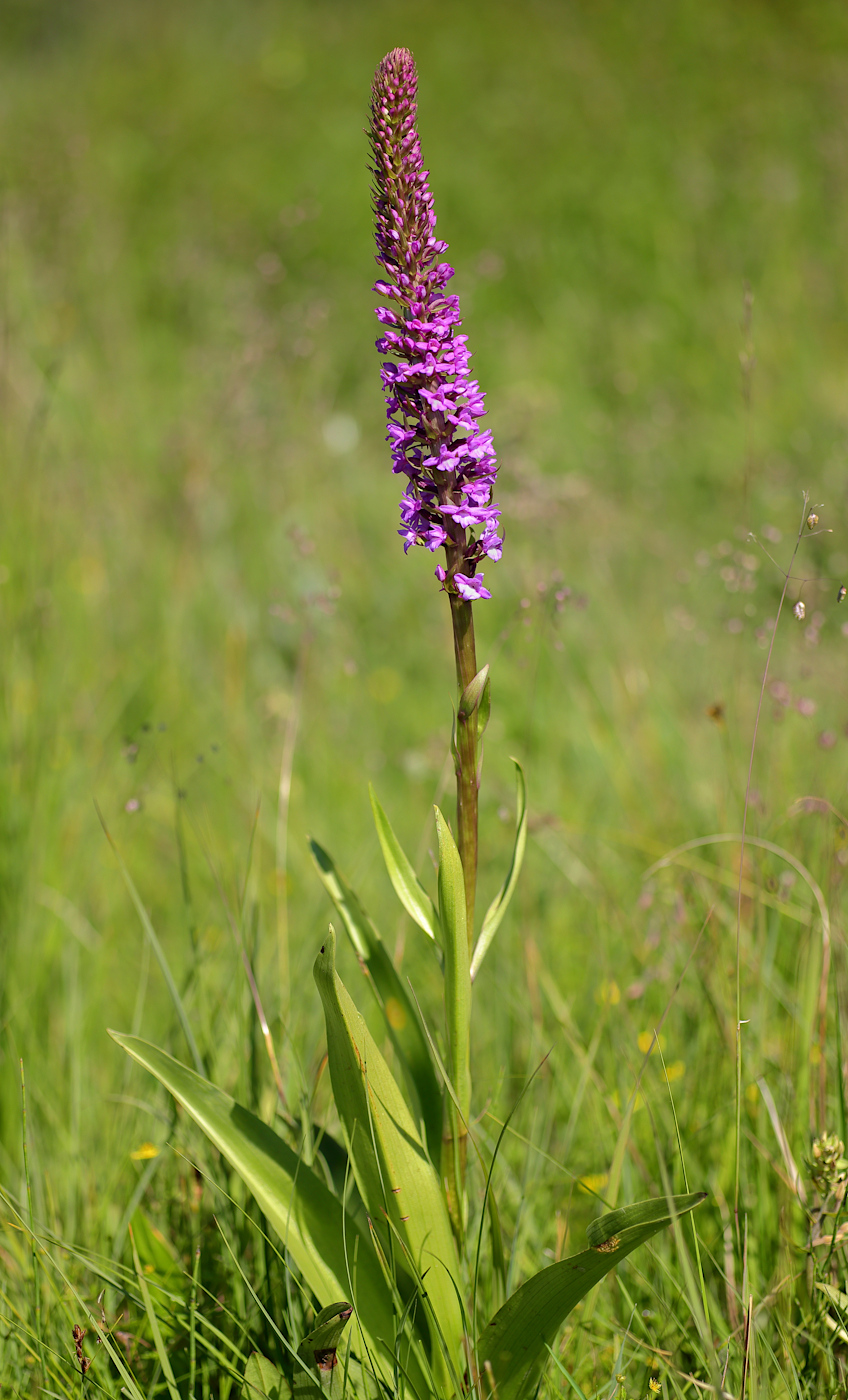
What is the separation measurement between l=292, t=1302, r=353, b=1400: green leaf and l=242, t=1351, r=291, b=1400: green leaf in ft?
0.11

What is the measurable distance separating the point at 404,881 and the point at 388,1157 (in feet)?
1.29

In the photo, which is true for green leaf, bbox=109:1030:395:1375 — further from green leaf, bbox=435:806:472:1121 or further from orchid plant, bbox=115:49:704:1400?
green leaf, bbox=435:806:472:1121

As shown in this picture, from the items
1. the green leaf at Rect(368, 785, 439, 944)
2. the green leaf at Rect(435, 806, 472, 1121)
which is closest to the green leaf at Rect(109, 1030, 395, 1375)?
the green leaf at Rect(435, 806, 472, 1121)

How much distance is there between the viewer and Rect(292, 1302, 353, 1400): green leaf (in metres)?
1.18

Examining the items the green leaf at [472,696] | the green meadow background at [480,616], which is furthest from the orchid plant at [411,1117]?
the green meadow background at [480,616]

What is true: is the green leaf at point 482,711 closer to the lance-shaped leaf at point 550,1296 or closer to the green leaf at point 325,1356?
the lance-shaped leaf at point 550,1296

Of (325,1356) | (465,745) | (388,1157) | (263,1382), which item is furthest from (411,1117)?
(465,745)

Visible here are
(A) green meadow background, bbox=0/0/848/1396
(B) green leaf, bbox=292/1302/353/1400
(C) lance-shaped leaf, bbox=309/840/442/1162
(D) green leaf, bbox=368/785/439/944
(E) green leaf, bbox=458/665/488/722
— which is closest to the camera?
(B) green leaf, bbox=292/1302/353/1400

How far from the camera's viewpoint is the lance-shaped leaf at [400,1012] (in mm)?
1549

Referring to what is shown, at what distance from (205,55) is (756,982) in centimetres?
1518

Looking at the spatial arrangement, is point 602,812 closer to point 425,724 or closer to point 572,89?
point 425,724

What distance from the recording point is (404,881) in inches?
57.6

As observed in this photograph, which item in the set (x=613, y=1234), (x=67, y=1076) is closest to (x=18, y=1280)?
(x=67, y=1076)

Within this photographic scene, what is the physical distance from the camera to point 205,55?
43.0ft
